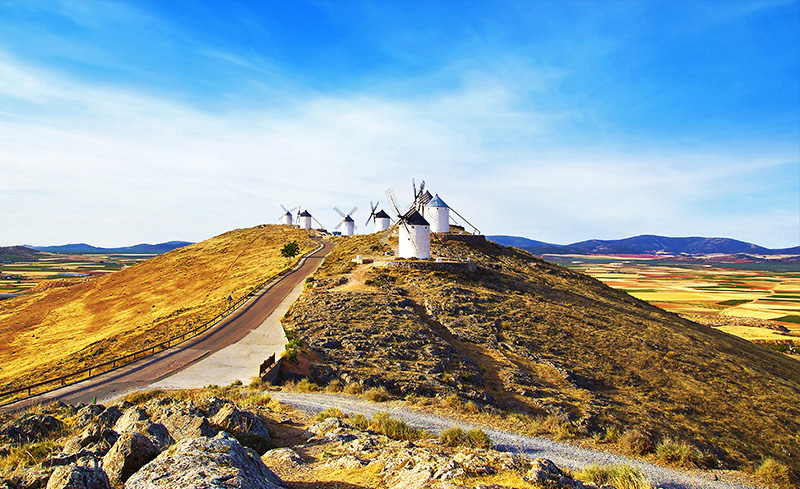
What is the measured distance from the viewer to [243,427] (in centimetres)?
1203

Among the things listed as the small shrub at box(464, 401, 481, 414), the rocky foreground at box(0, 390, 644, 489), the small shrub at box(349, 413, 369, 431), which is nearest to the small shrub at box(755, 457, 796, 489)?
the rocky foreground at box(0, 390, 644, 489)

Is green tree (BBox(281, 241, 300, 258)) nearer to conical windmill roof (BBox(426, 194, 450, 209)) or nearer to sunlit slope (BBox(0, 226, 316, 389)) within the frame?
sunlit slope (BBox(0, 226, 316, 389))

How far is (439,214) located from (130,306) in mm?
41605

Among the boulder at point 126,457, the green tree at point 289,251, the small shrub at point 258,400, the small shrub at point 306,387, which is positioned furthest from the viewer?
the green tree at point 289,251

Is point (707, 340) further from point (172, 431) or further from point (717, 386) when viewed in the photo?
point (172, 431)

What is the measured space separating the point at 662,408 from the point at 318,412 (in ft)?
63.7

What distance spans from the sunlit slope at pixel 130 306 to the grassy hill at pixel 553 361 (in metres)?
13.8

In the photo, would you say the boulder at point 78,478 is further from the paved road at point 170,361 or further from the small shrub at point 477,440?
the paved road at point 170,361

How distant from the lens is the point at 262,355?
83.9 ft

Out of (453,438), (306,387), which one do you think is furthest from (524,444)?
(306,387)

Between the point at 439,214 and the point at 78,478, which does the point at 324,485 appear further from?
the point at 439,214

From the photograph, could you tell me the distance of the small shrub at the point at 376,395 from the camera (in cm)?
1873

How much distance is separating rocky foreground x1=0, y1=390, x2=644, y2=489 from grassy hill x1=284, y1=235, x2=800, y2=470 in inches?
277

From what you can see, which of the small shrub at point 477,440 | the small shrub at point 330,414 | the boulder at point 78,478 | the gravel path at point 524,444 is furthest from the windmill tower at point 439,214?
the boulder at point 78,478
